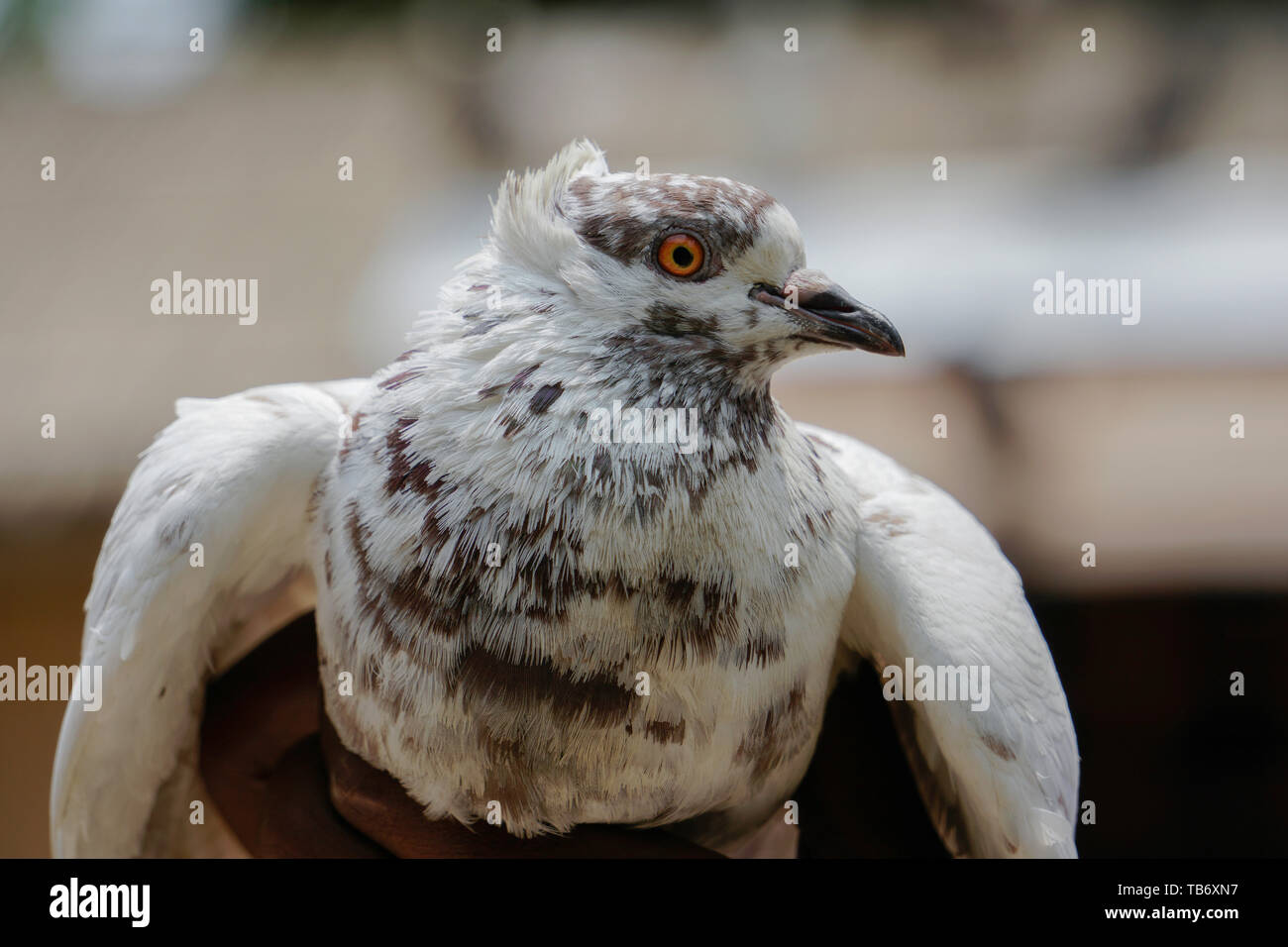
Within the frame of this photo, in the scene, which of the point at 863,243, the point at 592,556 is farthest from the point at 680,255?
the point at 863,243

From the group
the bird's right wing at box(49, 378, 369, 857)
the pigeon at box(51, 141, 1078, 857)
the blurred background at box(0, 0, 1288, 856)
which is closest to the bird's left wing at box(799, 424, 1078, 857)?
the pigeon at box(51, 141, 1078, 857)

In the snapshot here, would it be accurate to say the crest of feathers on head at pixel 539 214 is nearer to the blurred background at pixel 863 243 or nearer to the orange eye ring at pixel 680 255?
the orange eye ring at pixel 680 255

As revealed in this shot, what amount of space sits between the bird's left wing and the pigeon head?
21 cm

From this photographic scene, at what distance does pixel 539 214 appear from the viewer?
0.87m

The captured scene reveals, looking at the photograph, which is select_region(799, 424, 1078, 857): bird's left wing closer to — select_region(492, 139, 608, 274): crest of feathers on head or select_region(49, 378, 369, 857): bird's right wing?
select_region(492, 139, 608, 274): crest of feathers on head

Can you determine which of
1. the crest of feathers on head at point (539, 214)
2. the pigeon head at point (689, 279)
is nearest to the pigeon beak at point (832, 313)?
the pigeon head at point (689, 279)

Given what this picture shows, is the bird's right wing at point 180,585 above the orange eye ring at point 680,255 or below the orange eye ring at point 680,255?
below

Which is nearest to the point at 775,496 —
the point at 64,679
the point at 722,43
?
the point at 64,679

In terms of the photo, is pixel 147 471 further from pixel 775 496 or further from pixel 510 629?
pixel 775 496

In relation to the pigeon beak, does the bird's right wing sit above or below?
below

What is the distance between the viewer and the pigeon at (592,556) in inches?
31.0

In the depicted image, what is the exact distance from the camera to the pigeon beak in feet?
2.74

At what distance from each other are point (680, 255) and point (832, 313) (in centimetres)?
13

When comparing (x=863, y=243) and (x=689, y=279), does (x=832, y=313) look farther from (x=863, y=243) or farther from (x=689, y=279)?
(x=863, y=243)
